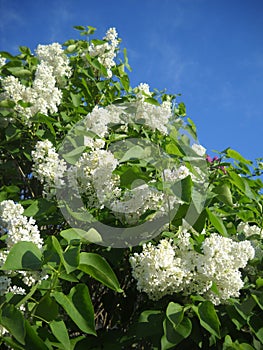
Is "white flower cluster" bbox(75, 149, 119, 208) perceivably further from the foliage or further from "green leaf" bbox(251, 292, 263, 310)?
→ "green leaf" bbox(251, 292, 263, 310)

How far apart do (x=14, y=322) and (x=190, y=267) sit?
0.66 meters

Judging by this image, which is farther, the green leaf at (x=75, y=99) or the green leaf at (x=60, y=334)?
the green leaf at (x=75, y=99)

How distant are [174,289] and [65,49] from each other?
2.22 metres

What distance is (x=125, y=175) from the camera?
6.02ft

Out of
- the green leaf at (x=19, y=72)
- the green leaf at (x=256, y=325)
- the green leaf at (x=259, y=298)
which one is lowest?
the green leaf at (x=256, y=325)

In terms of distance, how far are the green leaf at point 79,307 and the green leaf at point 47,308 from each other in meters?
0.02

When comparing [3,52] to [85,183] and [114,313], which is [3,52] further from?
[114,313]

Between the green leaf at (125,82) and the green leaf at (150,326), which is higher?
the green leaf at (125,82)

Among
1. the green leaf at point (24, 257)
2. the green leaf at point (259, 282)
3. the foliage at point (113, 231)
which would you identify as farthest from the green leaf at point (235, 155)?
the green leaf at point (24, 257)

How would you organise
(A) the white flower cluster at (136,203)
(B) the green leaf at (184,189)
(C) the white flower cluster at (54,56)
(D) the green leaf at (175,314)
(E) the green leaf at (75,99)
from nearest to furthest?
(D) the green leaf at (175,314) → (B) the green leaf at (184,189) → (A) the white flower cluster at (136,203) → (E) the green leaf at (75,99) → (C) the white flower cluster at (54,56)

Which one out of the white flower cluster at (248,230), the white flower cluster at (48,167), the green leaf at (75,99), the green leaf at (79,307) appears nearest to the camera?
the green leaf at (79,307)

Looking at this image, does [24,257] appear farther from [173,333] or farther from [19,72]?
[19,72]

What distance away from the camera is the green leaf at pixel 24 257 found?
146 cm

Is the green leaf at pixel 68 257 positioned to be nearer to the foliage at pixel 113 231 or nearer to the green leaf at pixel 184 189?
the foliage at pixel 113 231
